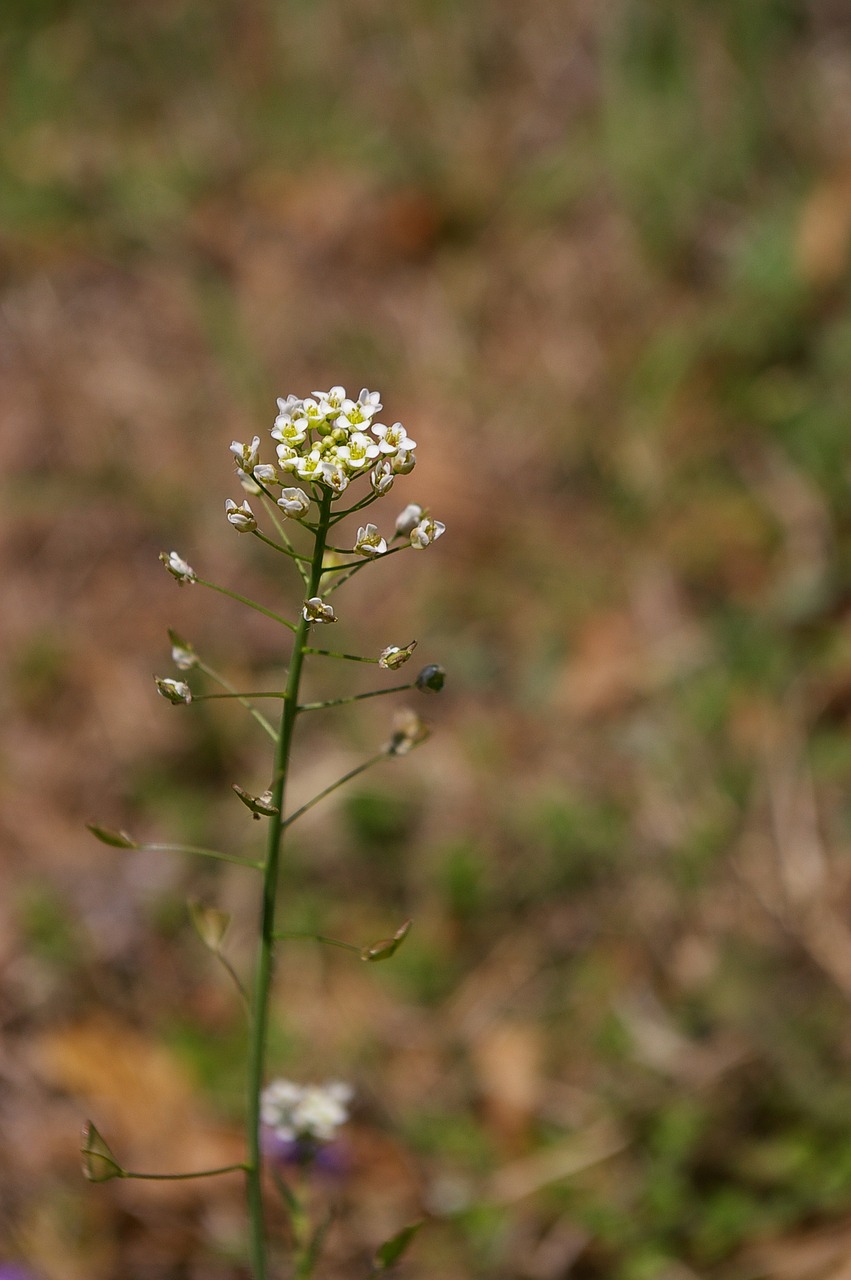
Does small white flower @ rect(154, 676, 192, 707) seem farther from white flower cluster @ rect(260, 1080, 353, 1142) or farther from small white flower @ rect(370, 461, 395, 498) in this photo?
white flower cluster @ rect(260, 1080, 353, 1142)

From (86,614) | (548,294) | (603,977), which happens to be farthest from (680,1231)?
(548,294)

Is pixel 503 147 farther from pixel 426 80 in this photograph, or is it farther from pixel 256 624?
pixel 256 624

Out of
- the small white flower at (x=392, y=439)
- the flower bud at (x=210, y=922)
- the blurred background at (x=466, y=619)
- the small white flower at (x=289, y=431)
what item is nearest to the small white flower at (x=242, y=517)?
the small white flower at (x=289, y=431)

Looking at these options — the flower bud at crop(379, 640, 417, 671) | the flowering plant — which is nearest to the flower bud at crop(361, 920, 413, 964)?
the flowering plant

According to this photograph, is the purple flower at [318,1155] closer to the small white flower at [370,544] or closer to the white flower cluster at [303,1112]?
the white flower cluster at [303,1112]

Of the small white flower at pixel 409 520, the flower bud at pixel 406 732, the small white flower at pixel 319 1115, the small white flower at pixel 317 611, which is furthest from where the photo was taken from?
the small white flower at pixel 319 1115

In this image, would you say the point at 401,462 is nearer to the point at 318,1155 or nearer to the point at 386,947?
the point at 386,947
